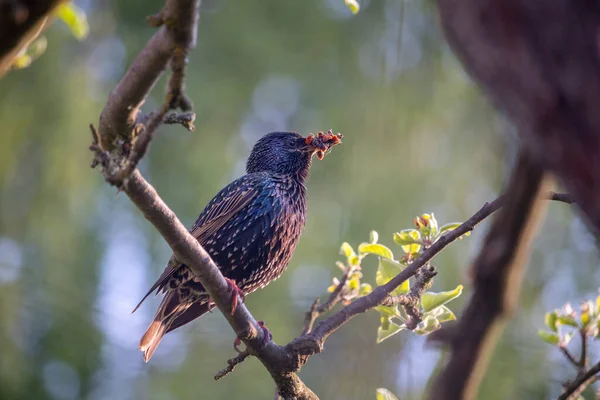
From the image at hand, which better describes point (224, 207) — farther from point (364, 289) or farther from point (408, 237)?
point (408, 237)

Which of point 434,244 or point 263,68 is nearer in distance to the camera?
point 434,244

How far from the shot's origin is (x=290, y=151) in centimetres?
456

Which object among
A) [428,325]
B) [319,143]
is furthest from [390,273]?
[319,143]

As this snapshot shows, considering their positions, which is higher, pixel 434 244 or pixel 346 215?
pixel 346 215

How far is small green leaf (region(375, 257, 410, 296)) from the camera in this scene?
2.69m

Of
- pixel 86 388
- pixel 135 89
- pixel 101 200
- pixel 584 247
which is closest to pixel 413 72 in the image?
pixel 584 247

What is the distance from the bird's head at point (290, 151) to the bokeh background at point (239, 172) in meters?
2.51

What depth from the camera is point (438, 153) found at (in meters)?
7.66

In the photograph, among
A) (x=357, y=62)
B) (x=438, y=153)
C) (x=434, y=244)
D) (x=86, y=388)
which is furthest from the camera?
(x=357, y=62)

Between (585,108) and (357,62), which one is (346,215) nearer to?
(357,62)

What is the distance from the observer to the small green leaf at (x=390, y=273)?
2.69 meters

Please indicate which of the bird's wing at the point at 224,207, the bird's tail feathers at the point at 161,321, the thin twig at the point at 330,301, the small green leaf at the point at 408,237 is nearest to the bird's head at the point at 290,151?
the bird's wing at the point at 224,207

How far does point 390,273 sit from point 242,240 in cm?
141

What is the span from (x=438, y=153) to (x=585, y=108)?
6750 millimetres
